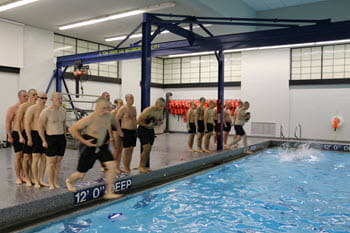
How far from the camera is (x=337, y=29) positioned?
23.8ft

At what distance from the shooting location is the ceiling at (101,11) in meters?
9.59

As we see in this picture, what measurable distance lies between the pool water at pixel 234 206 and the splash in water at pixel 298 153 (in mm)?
1968

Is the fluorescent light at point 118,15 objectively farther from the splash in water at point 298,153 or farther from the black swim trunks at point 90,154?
the splash in water at point 298,153

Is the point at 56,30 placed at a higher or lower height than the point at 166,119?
higher

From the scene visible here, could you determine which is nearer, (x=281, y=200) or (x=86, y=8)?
(x=281, y=200)

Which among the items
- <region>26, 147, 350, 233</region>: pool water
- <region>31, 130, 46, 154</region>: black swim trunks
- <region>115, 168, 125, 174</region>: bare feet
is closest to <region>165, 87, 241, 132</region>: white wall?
<region>26, 147, 350, 233</region>: pool water

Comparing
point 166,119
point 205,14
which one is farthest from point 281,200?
point 166,119

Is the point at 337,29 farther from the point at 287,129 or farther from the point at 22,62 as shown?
the point at 22,62

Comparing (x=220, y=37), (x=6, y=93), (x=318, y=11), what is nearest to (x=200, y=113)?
(x=220, y=37)

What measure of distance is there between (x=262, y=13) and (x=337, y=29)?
6.92 m

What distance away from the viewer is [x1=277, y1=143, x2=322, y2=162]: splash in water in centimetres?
1052

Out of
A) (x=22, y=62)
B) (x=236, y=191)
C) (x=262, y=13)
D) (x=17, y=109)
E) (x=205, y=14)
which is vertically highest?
(x=262, y=13)

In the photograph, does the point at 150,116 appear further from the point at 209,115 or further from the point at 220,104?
the point at 220,104

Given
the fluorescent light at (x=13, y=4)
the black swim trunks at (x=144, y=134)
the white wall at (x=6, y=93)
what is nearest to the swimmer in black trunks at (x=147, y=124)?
the black swim trunks at (x=144, y=134)
